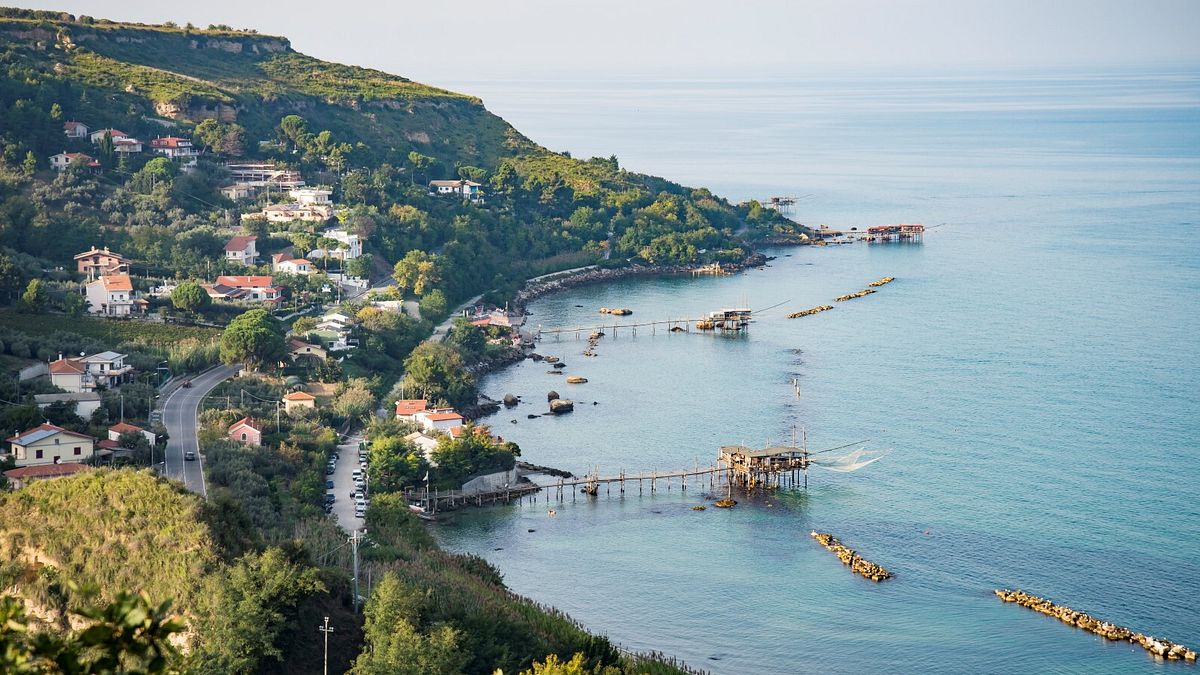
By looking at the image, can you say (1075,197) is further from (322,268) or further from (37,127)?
(37,127)

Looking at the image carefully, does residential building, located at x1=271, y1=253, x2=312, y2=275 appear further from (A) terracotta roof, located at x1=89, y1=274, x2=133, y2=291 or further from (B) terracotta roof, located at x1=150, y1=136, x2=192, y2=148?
(B) terracotta roof, located at x1=150, y1=136, x2=192, y2=148

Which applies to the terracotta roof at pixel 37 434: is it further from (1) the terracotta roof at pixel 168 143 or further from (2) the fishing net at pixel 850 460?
(1) the terracotta roof at pixel 168 143

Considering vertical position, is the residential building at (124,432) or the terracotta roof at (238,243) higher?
the terracotta roof at (238,243)

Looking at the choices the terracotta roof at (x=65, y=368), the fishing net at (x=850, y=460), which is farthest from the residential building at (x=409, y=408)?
the fishing net at (x=850, y=460)

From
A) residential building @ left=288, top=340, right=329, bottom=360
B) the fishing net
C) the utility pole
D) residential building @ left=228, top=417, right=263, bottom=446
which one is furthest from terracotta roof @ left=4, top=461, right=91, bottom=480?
the fishing net

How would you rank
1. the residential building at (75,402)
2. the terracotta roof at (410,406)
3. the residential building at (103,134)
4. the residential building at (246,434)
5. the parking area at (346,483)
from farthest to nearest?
1. the residential building at (103,134)
2. the terracotta roof at (410,406)
3. the residential building at (246,434)
4. the residential building at (75,402)
5. the parking area at (346,483)

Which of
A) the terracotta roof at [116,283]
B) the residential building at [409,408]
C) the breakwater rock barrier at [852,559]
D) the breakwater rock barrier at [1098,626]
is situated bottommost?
the breakwater rock barrier at [1098,626]
